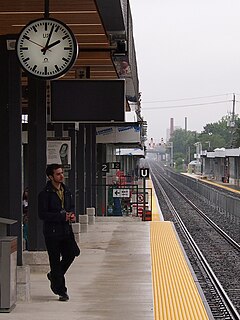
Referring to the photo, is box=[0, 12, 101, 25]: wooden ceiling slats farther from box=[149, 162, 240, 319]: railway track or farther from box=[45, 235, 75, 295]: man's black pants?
box=[149, 162, 240, 319]: railway track

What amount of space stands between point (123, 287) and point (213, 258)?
9434 millimetres

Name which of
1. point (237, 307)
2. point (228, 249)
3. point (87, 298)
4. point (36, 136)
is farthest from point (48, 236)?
point (228, 249)

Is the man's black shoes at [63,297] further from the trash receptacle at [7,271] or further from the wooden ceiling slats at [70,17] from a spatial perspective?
the wooden ceiling slats at [70,17]

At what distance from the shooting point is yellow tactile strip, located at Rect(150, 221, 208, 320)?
8.21 meters

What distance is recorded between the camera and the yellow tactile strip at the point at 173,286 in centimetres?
821

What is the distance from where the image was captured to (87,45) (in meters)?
10.4

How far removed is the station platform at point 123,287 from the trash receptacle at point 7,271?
137 millimetres

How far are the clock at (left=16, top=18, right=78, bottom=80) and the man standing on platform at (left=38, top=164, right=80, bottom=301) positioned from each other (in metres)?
1.06

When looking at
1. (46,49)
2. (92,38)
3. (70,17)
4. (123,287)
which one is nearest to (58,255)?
(123,287)

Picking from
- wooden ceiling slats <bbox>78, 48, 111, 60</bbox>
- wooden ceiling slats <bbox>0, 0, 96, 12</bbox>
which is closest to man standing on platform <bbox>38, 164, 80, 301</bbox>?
wooden ceiling slats <bbox>0, 0, 96, 12</bbox>

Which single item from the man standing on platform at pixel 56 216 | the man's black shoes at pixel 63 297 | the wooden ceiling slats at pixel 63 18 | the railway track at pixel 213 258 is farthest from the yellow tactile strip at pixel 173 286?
the wooden ceiling slats at pixel 63 18

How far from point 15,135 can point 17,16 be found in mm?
1448

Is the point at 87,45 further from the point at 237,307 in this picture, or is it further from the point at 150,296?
the point at 237,307

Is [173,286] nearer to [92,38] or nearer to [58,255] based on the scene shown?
[58,255]
